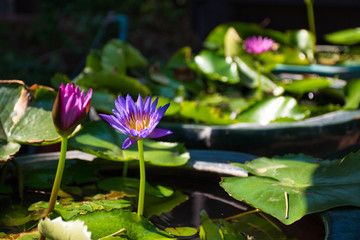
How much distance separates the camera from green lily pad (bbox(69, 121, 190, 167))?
0.74m

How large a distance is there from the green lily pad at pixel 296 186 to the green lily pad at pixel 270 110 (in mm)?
439

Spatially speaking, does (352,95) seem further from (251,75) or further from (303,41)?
(303,41)

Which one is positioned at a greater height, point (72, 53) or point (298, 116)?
point (298, 116)

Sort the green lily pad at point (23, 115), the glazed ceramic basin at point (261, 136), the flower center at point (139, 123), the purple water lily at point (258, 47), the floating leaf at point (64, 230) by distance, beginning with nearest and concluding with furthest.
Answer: the floating leaf at point (64, 230) < the flower center at point (139, 123) < the green lily pad at point (23, 115) < the glazed ceramic basin at point (261, 136) < the purple water lily at point (258, 47)

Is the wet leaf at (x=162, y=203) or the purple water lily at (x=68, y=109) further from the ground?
the purple water lily at (x=68, y=109)

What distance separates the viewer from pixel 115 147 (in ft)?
2.58

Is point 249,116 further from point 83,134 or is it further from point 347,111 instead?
point 83,134

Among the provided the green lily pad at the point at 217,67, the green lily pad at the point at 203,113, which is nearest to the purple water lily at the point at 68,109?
the green lily pad at the point at 203,113

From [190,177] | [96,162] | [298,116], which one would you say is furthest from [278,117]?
[96,162]

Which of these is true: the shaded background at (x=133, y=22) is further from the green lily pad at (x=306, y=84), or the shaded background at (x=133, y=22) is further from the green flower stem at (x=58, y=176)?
the green flower stem at (x=58, y=176)

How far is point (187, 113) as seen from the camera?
Result: 1.16 m

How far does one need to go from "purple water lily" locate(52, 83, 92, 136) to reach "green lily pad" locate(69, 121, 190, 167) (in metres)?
0.14

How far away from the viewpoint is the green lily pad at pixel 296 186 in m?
0.63

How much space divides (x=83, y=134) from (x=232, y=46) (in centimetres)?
85
